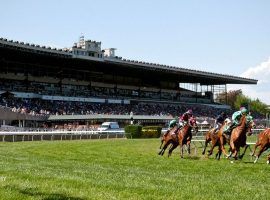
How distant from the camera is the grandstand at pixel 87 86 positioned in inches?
2153

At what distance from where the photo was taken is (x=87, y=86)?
68.1 meters

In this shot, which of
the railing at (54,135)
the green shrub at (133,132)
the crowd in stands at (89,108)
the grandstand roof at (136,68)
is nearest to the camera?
the railing at (54,135)

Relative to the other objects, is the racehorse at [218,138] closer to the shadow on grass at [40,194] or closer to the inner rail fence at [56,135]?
the shadow on grass at [40,194]

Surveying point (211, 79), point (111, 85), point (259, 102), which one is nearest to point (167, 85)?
point (211, 79)

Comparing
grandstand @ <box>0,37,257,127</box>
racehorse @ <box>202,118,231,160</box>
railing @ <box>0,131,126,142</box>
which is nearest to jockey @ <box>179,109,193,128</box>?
racehorse @ <box>202,118,231,160</box>

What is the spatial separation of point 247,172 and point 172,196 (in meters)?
5.70

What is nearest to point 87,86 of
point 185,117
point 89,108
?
point 89,108

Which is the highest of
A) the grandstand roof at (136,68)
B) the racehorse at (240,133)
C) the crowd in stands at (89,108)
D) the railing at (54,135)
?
the grandstand roof at (136,68)

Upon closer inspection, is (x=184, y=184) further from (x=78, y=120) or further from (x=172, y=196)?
(x=78, y=120)

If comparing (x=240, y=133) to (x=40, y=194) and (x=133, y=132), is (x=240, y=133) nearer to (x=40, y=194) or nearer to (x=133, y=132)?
(x=40, y=194)

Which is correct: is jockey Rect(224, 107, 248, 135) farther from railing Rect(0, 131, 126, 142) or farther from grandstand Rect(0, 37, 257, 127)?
grandstand Rect(0, 37, 257, 127)

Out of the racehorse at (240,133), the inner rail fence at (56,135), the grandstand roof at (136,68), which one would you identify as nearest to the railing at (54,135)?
the inner rail fence at (56,135)

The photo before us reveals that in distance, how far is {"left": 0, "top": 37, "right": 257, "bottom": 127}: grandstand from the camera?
179 feet

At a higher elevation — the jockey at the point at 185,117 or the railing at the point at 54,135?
the jockey at the point at 185,117
